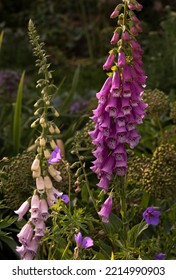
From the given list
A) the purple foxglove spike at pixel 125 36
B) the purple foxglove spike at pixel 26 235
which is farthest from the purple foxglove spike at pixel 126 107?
the purple foxglove spike at pixel 26 235

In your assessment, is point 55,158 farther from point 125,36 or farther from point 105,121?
point 125,36

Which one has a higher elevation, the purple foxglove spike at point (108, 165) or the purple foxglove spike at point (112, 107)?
the purple foxglove spike at point (112, 107)

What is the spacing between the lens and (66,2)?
10.4 meters

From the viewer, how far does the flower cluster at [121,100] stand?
124 inches

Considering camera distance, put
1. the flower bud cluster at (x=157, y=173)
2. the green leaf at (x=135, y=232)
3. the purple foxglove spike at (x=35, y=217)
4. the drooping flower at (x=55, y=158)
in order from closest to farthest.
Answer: the purple foxglove spike at (x=35, y=217), the drooping flower at (x=55, y=158), the green leaf at (x=135, y=232), the flower bud cluster at (x=157, y=173)

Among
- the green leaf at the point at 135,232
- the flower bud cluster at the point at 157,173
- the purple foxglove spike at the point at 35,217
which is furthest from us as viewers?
the flower bud cluster at the point at 157,173

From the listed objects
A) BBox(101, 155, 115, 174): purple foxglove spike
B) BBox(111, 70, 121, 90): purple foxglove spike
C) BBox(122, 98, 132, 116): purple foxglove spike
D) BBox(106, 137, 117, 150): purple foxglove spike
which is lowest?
BBox(101, 155, 115, 174): purple foxglove spike

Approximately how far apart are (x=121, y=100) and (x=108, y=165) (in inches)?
10.7

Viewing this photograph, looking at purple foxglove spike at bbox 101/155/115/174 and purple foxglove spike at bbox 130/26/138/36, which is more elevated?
purple foxglove spike at bbox 130/26/138/36

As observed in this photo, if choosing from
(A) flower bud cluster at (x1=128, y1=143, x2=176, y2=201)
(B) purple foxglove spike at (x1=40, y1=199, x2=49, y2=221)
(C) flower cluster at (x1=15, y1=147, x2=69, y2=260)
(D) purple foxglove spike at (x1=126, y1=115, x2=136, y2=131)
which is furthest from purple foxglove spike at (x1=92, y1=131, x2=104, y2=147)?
(A) flower bud cluster at (x1=128, y1=143, x2=176, y2=201)

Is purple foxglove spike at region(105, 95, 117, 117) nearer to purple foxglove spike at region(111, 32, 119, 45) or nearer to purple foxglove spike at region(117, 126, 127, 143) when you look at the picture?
purple foxglove spike at region(117, 126, 127, 143)

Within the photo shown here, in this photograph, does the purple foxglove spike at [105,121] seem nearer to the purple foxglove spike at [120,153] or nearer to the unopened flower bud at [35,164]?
the purple foxglove spike at [120,153]

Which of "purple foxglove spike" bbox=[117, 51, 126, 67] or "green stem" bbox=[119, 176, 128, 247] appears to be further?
"green stem" bbox=[119, 176, 128, 247]

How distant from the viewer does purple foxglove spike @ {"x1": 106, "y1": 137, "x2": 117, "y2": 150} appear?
320 cm
